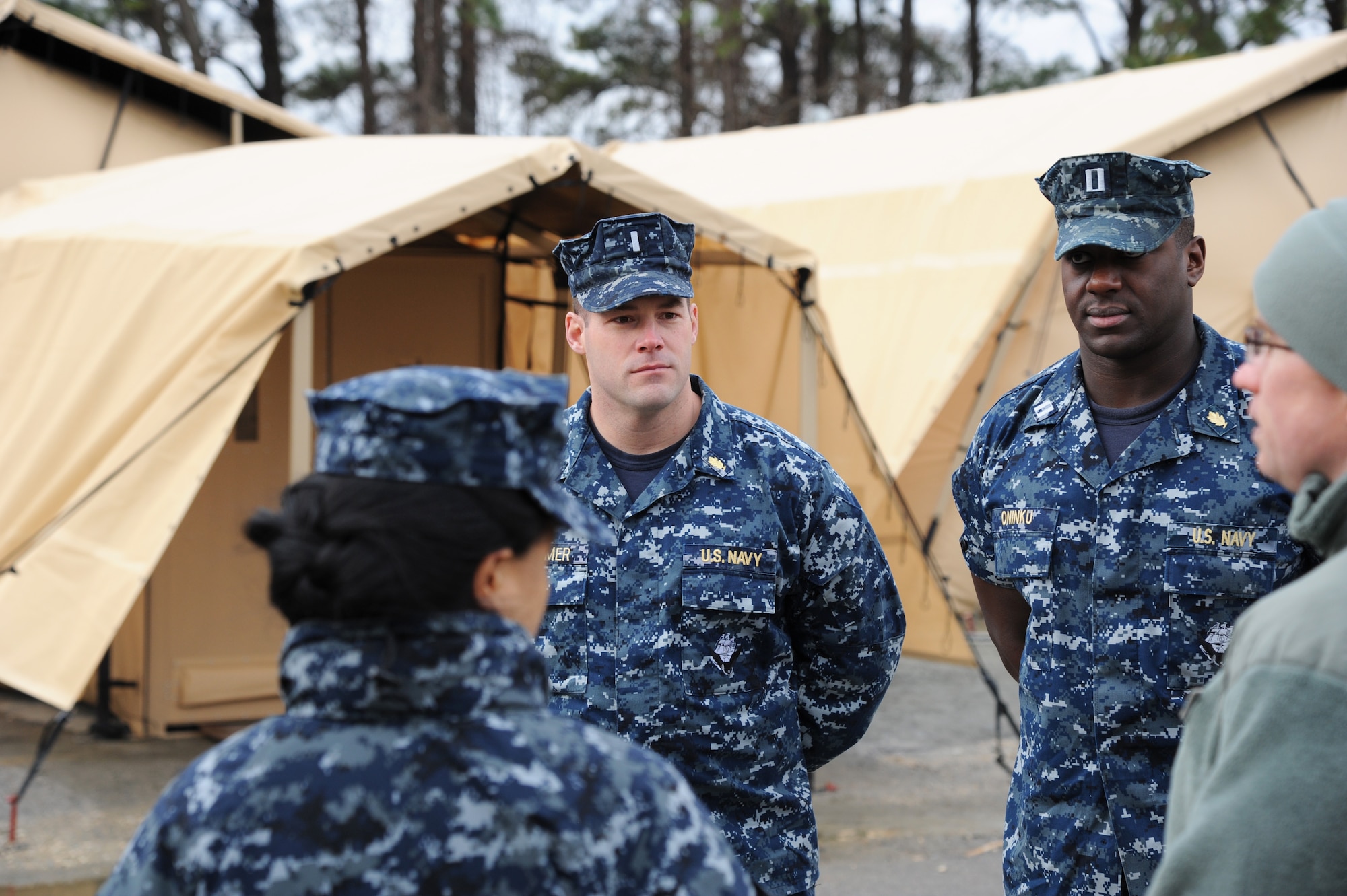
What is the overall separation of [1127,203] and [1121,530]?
61cm

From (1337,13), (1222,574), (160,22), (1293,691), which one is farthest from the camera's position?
(160,22)

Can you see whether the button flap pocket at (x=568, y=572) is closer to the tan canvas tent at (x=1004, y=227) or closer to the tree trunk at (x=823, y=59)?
the tan canvas tent at (x=1004, y=227)

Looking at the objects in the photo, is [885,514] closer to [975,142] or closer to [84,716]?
[975,142]

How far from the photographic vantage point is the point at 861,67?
19.6m

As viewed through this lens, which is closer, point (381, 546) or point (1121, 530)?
point (381, 546)

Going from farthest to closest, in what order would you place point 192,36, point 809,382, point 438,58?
point 438,58 → point 192,36 → point 809,382

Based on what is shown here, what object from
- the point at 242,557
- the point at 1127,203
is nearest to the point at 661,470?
the point at 1127,203

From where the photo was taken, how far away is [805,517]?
275cm

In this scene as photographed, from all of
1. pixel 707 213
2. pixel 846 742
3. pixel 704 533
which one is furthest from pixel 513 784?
pixel 707 213

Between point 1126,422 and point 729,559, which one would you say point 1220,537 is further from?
point 729,559

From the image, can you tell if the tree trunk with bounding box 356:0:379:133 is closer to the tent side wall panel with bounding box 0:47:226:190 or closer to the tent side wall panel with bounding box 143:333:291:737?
the tent side wall panel with bounding box 0:47:226:190

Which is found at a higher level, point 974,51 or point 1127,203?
point 974,51

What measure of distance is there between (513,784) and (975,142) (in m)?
7.87

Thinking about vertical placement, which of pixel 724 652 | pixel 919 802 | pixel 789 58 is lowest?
pixel 919 802
